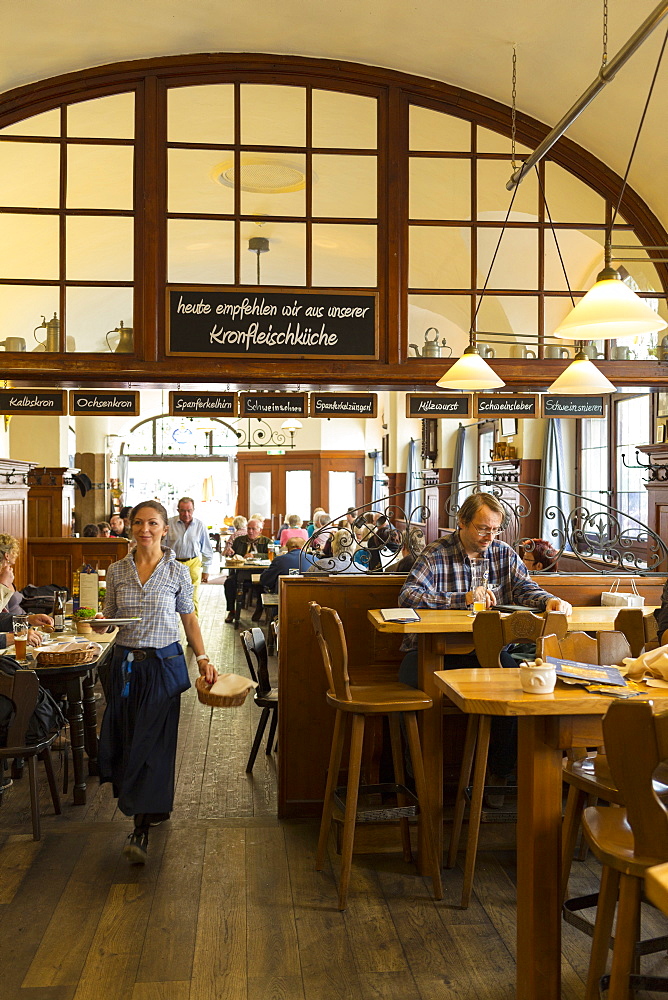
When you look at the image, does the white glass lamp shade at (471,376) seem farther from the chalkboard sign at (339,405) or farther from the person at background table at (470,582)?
the chalkboard sign at (339,405)

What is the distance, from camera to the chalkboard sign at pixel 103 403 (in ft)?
22.2

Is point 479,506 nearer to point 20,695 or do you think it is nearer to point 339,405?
point 20,695

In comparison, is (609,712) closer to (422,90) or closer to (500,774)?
(500,774)

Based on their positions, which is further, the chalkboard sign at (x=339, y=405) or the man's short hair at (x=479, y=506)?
the chalkboard sign at (x=339, y=405)

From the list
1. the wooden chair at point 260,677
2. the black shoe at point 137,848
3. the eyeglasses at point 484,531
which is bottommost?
the black shoe at point 137,848

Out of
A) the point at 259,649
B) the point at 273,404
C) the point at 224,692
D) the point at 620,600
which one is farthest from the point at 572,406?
the point at 224,692

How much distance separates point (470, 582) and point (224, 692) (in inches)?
54.4

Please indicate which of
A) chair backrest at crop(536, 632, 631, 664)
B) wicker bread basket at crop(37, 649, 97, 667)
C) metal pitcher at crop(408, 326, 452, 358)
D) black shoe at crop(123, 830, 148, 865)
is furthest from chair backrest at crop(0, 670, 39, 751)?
metal pitcher at crop(408, 326, 452, 358)

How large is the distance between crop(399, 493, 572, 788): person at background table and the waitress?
105 centimetres

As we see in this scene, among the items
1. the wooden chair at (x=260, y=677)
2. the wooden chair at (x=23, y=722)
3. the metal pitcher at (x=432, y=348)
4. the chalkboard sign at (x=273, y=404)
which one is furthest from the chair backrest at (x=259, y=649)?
the metal pitcher at (x=432, y=348)

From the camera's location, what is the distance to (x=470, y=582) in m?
4.45

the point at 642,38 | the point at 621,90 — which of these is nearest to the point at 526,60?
the point at 621,90

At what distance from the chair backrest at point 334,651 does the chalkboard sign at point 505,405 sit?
12.1 feet

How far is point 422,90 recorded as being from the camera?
6.66 m
